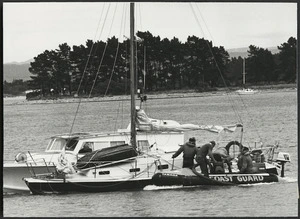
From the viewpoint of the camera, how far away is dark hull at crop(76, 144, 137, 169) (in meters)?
25.0

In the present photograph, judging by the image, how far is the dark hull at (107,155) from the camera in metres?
25.0

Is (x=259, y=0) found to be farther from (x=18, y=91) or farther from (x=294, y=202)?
(x=18, y=91)

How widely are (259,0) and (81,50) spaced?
39866 mm

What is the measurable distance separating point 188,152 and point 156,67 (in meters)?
40.9

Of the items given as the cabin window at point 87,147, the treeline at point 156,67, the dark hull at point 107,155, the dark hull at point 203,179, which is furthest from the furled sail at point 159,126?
the treeline at point 156,67

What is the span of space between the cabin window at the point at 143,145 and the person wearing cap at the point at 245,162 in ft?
12.8

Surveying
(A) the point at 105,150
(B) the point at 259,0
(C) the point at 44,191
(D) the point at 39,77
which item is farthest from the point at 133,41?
(D) the point at 39,77

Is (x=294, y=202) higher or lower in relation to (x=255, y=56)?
lower

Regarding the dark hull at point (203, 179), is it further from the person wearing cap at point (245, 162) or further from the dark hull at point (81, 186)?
the dark hull at point (81, 186)

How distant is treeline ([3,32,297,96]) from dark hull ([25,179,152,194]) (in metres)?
20.3

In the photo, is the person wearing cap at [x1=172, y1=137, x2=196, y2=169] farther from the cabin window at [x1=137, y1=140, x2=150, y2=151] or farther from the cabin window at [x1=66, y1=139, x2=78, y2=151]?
the cabin window at [x1=66, y1=139, x2=78, y2=151]

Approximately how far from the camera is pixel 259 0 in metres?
18.2

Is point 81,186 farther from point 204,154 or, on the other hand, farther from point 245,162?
point 245,162

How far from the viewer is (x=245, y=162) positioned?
25.9m
